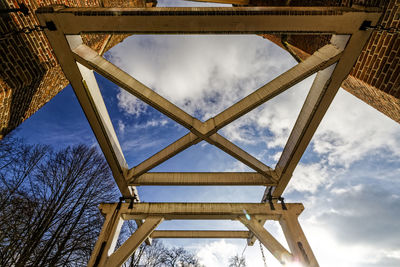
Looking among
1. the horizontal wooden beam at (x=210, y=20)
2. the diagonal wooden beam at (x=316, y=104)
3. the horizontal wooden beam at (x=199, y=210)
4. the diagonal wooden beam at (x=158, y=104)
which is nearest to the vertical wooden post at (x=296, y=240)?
→ the horizontal wooden beam at (x=199, y=210)

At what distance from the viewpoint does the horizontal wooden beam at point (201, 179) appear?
3348mm

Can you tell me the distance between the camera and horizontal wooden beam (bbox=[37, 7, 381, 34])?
184 centimetres

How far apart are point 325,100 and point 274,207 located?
2304 mm

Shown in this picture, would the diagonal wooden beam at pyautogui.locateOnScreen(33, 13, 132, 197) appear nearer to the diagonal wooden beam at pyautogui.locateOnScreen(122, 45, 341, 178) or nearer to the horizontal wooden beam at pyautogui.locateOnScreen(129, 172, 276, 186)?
the horizontal wooden beam at pyautogui.locateOnScreen(129, 172, 276, 186)

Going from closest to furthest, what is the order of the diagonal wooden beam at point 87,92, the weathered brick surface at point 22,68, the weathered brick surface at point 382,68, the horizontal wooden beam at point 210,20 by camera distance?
1. the horizontal wooden beam at point 210,20
2. the diagonal wooden beam at point 87,92
3. the weathered brick surface at point 22,68
4. the weathered brick surface at point 382,68

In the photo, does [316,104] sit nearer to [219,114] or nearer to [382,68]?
[382,68]

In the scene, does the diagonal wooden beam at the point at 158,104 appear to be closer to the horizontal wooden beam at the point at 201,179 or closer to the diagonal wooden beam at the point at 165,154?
the diagonal wooden beam at the point at 165,154

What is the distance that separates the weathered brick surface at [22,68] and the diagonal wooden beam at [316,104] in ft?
13.3

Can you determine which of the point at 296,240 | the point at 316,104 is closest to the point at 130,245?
the point at 296,240

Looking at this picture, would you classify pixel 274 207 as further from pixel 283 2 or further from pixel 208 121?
pixel 283 2

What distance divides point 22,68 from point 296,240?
5.23m

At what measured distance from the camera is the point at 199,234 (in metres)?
4.86

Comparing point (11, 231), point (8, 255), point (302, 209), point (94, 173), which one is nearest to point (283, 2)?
point (302, 209)

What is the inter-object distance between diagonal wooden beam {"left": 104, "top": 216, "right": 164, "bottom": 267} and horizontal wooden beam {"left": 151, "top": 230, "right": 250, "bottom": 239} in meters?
2.00
